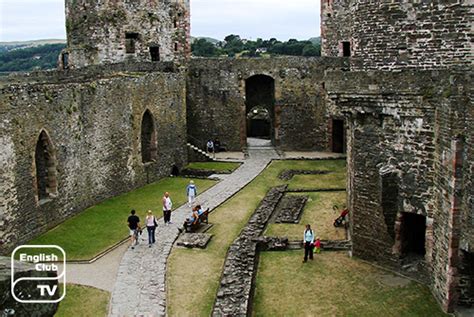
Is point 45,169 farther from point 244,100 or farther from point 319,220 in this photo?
point 244,100

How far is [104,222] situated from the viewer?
19.6 metres

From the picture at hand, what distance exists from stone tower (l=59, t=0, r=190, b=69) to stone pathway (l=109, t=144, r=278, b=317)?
1174 cm

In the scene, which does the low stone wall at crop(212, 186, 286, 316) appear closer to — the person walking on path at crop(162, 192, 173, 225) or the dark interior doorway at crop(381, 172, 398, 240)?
the person walking on path at crop(162, 192, 173, 225)

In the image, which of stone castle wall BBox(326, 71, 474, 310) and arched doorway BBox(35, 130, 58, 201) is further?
arched doorway BBox(35, 130, 58, 201)

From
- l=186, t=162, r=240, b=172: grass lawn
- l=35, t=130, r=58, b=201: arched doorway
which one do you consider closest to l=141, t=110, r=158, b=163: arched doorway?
l=186, t=162, r=240, b=172: grass lawn

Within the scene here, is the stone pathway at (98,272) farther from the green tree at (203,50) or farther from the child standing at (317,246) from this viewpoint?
the green tree at (203,50)

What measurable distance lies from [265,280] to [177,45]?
20928mm

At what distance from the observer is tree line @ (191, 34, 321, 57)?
267ft

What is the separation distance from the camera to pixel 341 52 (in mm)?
33875

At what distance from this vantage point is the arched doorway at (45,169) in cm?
1905

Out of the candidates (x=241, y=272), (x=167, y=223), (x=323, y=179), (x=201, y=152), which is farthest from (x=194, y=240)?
(x=201, y=152)

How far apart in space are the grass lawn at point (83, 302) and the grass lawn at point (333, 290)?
11.6 feet

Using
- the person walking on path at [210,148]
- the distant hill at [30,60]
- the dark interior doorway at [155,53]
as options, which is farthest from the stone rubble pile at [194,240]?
the distant hill at [30,60]

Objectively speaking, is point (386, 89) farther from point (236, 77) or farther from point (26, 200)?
point (236, 77)
